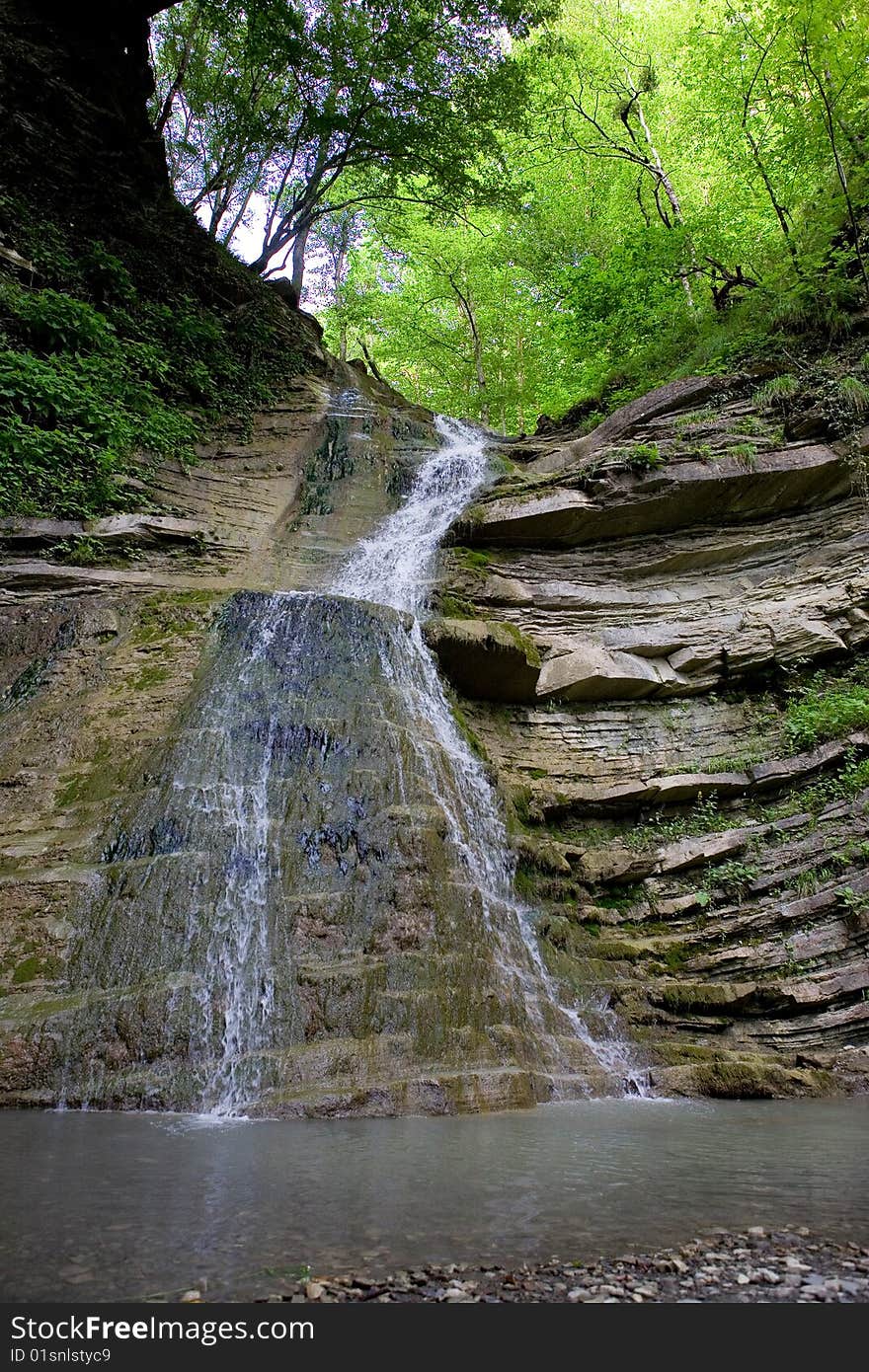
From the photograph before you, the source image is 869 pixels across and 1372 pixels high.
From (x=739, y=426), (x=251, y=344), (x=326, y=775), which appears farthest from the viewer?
(x=251, y=344)

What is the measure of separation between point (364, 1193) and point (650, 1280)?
4.03 feet

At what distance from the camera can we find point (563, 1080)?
5.93 metres

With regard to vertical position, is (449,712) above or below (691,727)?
above

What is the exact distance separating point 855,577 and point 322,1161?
34.2ft

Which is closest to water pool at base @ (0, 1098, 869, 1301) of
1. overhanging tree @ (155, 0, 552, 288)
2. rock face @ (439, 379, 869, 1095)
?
rock face @ (439, 379, 869, 1095)

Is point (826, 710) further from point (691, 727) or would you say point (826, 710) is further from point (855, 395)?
point (855, 395)

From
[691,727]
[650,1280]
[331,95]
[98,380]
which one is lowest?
[691,727]

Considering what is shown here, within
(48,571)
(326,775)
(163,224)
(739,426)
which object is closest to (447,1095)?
(326,775)

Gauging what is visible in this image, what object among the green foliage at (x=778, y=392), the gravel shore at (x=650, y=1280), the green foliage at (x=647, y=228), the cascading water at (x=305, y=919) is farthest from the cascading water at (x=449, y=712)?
the green foliage at (x=778, y=392)

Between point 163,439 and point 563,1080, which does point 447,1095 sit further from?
point 163,439

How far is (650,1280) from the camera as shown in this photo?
1944 mm

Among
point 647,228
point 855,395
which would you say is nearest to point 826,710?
point 855,395

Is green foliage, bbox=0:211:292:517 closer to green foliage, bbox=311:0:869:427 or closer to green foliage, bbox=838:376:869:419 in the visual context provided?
green foliage, bbox=311:0:869:427

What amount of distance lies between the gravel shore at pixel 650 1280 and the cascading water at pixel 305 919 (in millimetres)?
3221
